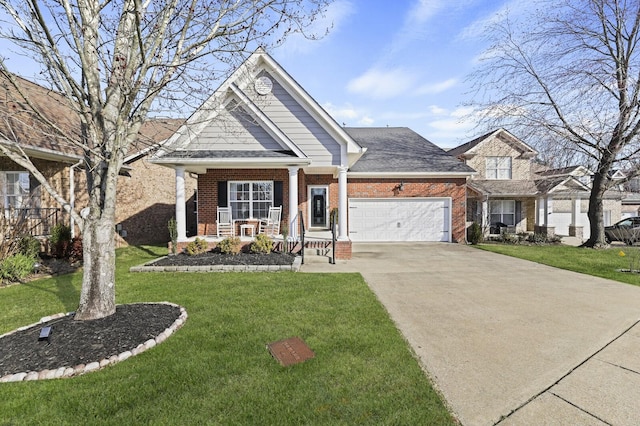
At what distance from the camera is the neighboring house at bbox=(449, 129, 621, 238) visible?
18328mm

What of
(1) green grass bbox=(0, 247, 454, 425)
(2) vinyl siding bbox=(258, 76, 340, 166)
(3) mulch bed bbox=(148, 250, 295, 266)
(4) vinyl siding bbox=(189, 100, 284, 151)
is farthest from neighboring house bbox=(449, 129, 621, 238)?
(1) green grass bbox=(0, 247, 454, 425)

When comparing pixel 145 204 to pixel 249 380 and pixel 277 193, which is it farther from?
pixel 249 380

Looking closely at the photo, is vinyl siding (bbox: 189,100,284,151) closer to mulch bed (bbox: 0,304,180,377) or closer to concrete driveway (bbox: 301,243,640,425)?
concrete driveway (bbox: 301,243,640,425)

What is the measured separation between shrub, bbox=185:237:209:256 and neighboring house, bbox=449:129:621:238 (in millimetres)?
15799

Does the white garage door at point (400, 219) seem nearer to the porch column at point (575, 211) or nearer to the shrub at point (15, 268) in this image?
the porch column at point (575, 211)

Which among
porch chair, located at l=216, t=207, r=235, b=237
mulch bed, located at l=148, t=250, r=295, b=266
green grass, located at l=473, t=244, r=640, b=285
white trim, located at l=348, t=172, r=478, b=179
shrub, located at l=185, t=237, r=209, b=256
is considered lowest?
green grass, located at l=473, t=244, r=640, b=285

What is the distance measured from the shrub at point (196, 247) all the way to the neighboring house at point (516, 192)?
15.8m

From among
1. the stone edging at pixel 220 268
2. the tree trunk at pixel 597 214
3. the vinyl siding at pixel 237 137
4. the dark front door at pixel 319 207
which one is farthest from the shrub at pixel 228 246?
the tree trunk at pixel 597 214

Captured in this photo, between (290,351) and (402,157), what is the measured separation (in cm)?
1416

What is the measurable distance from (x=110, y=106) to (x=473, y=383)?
6.08m

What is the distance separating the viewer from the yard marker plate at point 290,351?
3447mm

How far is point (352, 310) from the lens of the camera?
5.06 m

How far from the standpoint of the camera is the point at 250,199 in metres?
12.1

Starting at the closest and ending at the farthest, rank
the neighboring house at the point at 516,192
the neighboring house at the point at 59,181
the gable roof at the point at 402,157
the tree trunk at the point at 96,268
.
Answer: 1. the tree trunk at the point at 96,268
2. the neighboring house at the point at 59,181
3. the gable roof at the point at 402,157
4. the neighboring house at the point at 516,192
